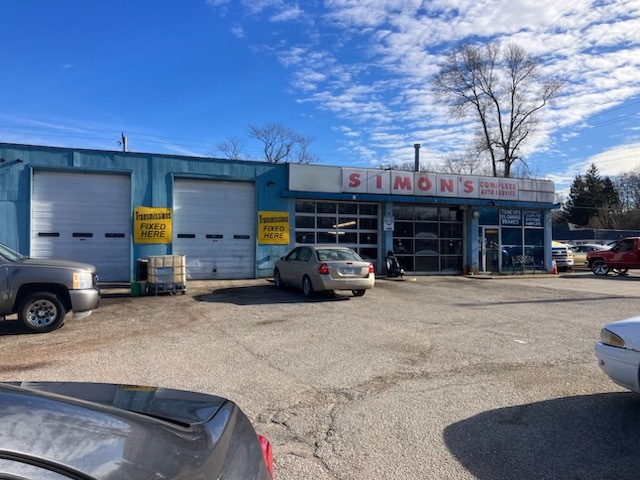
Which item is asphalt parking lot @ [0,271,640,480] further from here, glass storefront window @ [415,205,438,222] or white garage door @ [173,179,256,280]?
glass storefront window @ [415,205,438,222]

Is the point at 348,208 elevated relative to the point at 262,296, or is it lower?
elevated

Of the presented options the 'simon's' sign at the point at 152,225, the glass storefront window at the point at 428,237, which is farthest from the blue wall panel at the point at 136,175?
the glass storefront window at the point at 428,237

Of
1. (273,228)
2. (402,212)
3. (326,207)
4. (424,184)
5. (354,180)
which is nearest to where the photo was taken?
(273,228)

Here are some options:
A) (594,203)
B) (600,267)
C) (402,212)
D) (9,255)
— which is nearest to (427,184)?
(402,212)

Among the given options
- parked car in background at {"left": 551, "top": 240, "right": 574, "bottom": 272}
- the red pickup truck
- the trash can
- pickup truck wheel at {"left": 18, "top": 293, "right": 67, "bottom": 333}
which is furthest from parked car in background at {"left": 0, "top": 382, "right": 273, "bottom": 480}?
parked car in background at {"left": 551, "top": 240, "right": 574, "bottom": 272}

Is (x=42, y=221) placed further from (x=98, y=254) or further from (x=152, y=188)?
(x=152, y=188)

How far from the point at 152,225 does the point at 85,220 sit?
7.52 feet

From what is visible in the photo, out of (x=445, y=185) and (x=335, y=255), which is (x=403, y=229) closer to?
(x=445, y=185)

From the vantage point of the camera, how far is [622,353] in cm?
460

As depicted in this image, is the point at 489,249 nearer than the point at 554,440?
No

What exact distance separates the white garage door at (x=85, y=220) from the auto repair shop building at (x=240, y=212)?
0.12ft

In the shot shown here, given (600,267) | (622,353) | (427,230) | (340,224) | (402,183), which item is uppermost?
(402,183)

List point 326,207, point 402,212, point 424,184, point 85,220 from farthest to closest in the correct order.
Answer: point 402,212 < point 424,184 < point 326,207 < point 85,220

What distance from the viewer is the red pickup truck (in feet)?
77.4
